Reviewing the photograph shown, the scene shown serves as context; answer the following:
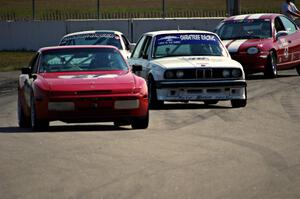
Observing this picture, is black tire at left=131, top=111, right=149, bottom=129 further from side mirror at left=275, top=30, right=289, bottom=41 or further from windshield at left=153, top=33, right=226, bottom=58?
side mirror at left=275, top=30, right=289, bottom=41

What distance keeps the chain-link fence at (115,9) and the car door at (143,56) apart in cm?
2064

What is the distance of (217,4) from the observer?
146 ft

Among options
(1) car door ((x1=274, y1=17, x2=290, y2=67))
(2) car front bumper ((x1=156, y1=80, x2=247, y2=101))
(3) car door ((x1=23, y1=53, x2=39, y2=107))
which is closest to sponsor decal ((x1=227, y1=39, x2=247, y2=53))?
(1) car door ((x1=274, y1=17, x2=290, y2=67))

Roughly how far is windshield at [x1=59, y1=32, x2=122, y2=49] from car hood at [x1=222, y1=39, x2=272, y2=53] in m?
2.56

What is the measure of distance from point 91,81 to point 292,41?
11033 mm

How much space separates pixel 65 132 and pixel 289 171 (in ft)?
14.7

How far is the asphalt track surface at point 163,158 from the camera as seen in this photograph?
904 centimetres

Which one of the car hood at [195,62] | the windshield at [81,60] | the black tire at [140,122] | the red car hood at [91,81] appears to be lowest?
the black tire at [140,122]

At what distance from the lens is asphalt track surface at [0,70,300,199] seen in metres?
9.04

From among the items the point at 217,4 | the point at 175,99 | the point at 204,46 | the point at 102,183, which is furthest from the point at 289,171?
the point at 217,4

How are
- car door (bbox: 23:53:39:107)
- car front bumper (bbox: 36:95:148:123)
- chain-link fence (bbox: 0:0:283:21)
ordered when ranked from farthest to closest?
1. chain-link fence (bbox: 0:0:283:21)
2. car door (bbox: 23:53:39:107)
3. car front bumper (bbox: 36:95:148:123)

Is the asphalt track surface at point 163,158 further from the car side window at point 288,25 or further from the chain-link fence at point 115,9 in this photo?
the chain-link fence at point 115,9

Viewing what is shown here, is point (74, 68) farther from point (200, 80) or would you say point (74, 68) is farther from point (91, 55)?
point (200, 80)

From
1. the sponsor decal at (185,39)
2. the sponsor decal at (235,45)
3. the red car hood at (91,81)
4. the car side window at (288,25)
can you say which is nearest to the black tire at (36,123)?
the red car hood at (91,81)
